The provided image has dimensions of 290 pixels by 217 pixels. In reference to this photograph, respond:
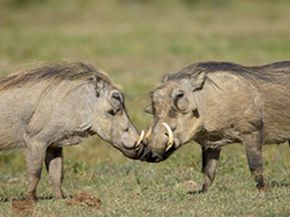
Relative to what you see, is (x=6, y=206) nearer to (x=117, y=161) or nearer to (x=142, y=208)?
(x=142, y=208)

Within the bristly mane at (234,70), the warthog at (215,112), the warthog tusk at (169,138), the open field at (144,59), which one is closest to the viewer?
the open field at (144,59)

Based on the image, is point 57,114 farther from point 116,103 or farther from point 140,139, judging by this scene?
point 140,139

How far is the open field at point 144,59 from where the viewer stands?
7.55 metres

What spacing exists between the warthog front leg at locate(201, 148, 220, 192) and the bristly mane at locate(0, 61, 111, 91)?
95 cm

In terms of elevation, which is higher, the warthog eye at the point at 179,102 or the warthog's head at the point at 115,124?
the warthog eye at the point at 179,102

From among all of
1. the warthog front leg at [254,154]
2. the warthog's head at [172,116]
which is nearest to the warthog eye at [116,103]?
the warthog's head at [172,116]

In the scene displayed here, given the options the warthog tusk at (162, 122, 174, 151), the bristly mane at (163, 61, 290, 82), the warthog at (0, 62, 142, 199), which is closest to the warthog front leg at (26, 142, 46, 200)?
the warthog at (0, 62, 142, 199)

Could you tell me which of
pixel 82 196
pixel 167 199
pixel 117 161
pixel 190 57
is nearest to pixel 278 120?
pixel 167 199

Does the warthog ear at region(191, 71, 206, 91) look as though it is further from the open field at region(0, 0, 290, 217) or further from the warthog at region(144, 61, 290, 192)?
the open field at region(0, 0, 290, 217)

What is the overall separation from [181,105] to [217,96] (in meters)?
0.29

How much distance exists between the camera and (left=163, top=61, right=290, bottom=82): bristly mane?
8.20 meters

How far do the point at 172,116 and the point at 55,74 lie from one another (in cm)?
101

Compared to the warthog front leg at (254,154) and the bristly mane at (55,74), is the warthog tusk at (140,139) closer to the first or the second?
the bristly mane at (55,74)

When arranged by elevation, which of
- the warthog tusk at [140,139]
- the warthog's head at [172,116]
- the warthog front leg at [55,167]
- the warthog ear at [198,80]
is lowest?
the warthog front leg at [55,167]
